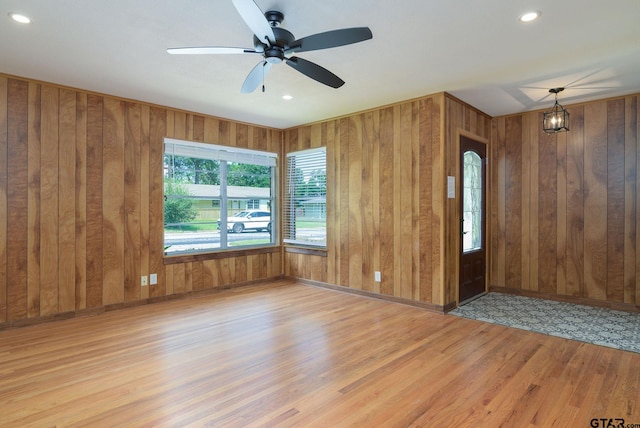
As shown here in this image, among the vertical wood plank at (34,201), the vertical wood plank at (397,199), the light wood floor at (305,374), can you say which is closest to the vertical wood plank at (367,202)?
the vertical wood plank at (397,199)

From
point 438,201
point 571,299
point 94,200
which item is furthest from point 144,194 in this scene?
point 571,299

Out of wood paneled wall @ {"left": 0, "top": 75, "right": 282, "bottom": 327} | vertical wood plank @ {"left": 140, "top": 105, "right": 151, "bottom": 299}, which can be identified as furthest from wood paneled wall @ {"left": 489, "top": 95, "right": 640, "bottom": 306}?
vertical wood plank @ {"left": 140, "top": 105, "right": 151, "bottom": 299}

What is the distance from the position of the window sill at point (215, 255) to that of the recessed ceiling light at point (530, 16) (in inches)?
182

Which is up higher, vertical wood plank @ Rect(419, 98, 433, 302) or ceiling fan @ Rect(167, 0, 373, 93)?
ceiling fan @ Rect(167, 0, 373, 93)

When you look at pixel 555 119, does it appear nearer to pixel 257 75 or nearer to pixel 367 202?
pixel 367 202

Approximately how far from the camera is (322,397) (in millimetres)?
2297

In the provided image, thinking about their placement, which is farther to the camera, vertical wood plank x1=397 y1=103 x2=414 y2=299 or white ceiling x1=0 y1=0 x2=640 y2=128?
vertical wood plank x1=397 y1=103 x2=414 y2=299

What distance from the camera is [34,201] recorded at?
12.4ft

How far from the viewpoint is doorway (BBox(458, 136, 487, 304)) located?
15.1 feet

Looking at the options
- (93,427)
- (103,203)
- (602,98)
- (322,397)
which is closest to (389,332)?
(322,397)

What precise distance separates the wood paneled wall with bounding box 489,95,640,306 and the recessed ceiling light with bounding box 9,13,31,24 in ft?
18.2

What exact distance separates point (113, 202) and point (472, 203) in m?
4.78

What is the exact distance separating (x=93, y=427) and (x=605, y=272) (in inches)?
217

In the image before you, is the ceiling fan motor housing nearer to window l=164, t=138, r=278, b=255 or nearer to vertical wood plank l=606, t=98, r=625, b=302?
window l=164, t=138, r=278, b=255
